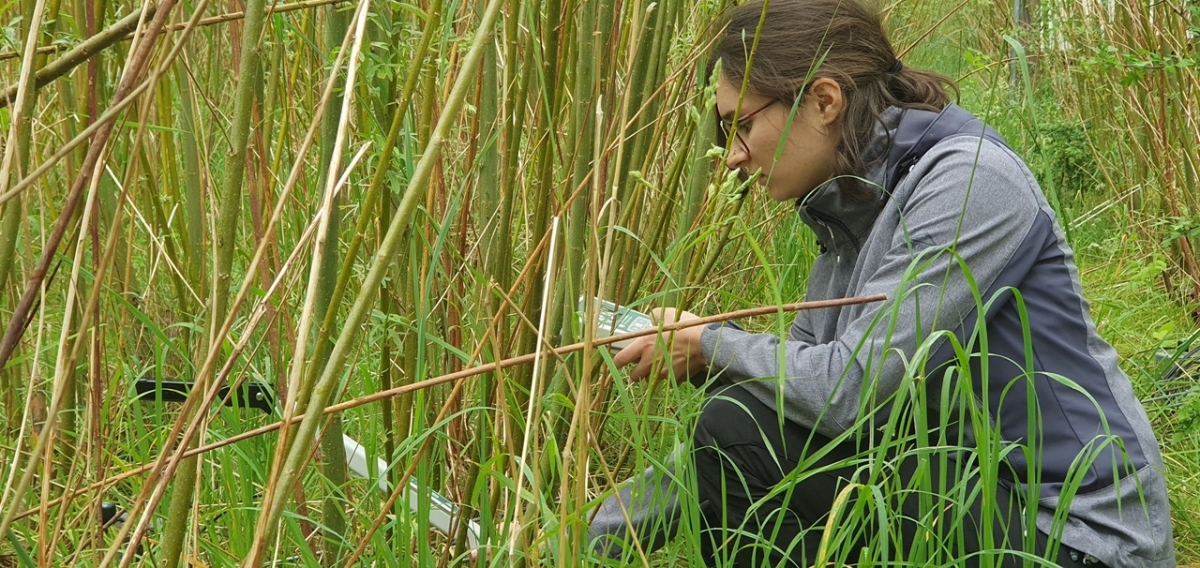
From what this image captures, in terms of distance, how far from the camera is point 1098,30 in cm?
351

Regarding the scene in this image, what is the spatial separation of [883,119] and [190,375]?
1060 millimetres

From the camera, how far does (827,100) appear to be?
1.64 meters

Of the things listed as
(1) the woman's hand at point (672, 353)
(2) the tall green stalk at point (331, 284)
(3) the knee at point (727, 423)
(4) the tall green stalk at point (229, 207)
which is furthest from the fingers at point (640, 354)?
(4) the tall green stalk at point (229, 207)

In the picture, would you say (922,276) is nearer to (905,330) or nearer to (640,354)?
(905,330)

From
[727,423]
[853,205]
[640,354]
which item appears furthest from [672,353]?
[853,205]

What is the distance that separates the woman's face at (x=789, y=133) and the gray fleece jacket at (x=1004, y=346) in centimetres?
10

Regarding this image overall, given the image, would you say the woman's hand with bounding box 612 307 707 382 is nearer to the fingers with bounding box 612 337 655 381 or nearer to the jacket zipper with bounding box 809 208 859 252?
the fingers with bounding box 612 337 655 381

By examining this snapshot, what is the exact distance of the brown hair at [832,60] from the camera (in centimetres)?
162

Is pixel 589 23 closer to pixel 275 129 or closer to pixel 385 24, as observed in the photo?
pixel 385 24

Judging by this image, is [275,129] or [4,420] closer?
[4,420]

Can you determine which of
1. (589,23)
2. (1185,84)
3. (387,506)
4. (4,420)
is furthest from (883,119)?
(1185,84)

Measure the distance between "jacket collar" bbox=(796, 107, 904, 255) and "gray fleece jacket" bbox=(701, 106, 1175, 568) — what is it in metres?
0.04

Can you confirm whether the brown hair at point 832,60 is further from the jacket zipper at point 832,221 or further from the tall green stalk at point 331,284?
the tall green stalk at point 331,284

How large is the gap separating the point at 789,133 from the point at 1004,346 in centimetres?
41
